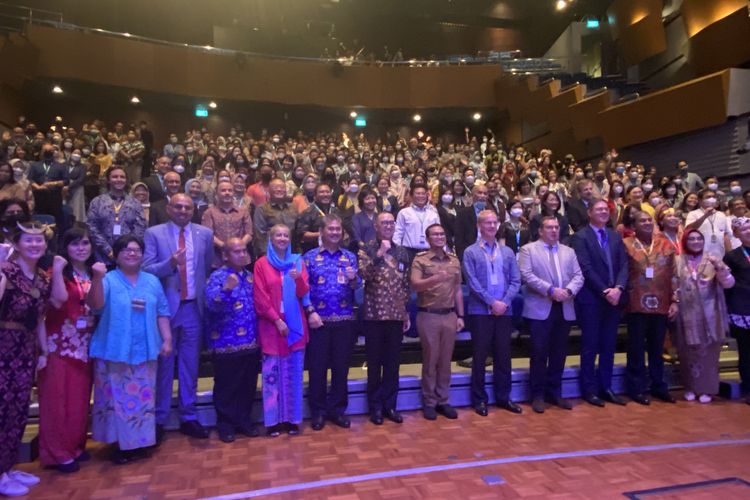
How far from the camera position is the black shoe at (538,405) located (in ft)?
13.7

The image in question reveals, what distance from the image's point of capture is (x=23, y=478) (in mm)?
2889

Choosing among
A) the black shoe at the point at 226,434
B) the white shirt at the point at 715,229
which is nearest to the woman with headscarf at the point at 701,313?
the white shirt at the point at 715,229

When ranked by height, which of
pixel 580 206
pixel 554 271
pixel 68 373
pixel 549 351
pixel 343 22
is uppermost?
pixel 343 22

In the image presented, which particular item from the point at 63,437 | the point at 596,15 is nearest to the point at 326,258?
the point at 63,437

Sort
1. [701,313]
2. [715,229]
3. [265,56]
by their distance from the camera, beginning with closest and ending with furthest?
[701,313], [715,229], [265,56]

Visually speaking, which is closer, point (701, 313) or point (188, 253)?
point (188, 253)

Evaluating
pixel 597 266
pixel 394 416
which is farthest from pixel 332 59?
pixel 394 416

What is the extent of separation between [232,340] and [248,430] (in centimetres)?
65

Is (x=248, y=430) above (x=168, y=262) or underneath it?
underneath

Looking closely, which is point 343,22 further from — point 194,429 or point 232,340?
point 194,429

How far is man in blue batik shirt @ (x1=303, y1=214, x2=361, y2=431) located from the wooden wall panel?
9567mm

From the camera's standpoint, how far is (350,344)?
3.89 m

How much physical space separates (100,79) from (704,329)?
13810 mm

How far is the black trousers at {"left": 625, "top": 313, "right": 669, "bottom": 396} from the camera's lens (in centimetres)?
437
